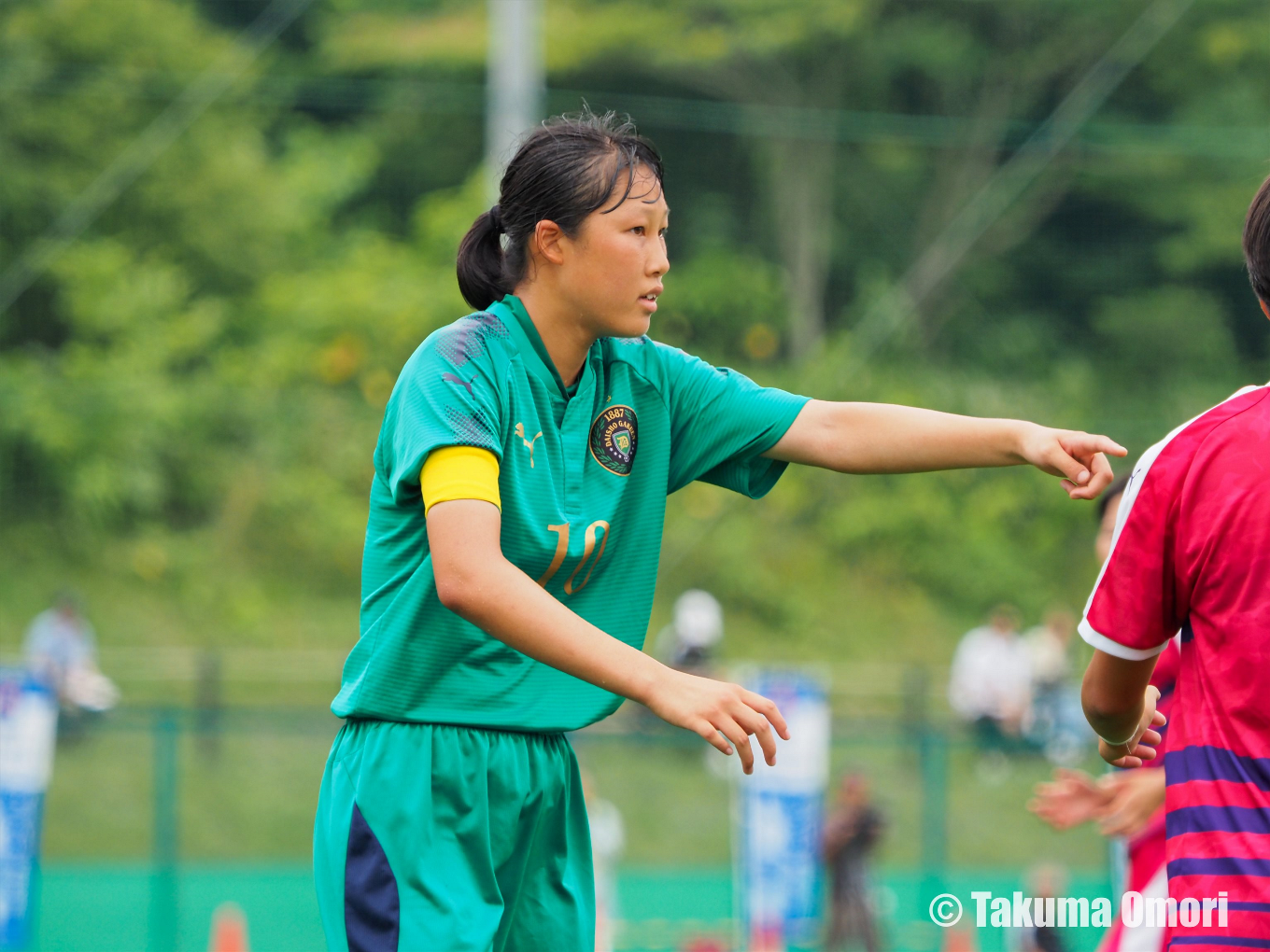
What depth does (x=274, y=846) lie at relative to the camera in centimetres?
1094

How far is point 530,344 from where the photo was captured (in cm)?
242

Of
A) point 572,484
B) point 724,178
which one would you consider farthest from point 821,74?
point 572,484

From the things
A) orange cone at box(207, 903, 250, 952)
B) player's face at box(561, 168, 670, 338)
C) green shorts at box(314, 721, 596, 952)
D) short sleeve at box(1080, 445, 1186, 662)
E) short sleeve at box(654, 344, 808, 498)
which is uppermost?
player's face at box(561, 168, 670, 338)

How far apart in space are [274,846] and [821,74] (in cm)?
900

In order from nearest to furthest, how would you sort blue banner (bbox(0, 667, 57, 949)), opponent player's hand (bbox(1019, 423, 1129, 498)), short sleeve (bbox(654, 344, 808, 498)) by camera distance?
opponent player's hand (bbox(1019, 423, 1129, 498)) → short sleeve (bbox(654, 344, 808, 498)) → blue banner (bbox(0, 667, 57, 949))

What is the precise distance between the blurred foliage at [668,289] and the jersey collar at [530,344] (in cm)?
1073

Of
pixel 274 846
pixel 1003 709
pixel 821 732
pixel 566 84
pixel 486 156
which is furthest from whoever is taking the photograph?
pixel 566 84

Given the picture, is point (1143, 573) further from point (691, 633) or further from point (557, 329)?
point (691, 633)

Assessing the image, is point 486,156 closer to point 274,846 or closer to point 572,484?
point 274,846

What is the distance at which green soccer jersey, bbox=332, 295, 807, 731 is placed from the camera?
227 cm

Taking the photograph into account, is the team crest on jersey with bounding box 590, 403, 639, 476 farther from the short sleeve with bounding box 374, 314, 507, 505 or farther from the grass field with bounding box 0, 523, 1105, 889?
the grass field with bounding box 0, 523, 1105, 889

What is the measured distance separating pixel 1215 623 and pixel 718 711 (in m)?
0.64

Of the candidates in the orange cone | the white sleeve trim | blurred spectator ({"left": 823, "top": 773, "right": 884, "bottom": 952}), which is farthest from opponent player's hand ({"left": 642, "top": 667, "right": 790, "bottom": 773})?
blurred spectator ({"left": 823, "top": 773, "right": 884, "bottom": 952})

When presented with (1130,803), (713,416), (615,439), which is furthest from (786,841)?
(615,439)
